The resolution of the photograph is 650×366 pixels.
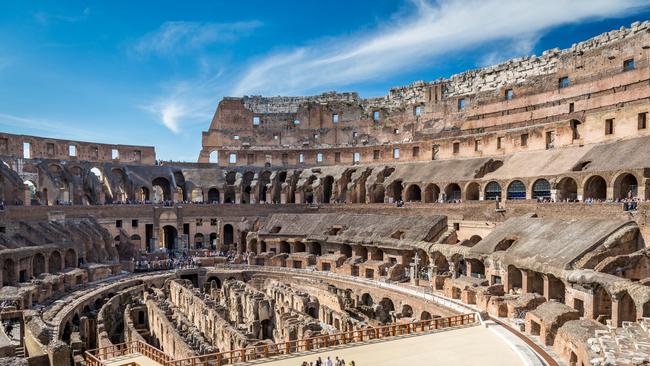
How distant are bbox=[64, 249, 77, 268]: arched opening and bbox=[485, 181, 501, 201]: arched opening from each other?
35336 millimetres

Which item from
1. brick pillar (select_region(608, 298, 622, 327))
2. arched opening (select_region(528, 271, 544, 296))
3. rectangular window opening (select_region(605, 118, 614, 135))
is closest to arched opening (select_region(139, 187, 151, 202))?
arched opening (select_region(528, 271, 544, 296))

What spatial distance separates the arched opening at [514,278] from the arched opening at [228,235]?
108 feet

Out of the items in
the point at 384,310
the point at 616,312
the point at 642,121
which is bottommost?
the point at 384,310

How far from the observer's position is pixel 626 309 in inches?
730

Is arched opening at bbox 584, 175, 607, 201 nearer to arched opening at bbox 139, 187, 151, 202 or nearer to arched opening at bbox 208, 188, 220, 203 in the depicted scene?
arched opening at bbox 208, 188, 220, 203

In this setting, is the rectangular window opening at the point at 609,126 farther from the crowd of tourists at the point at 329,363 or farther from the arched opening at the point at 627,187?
the crowd of tourists at the point at 329,363

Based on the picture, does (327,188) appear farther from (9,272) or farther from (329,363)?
(329,363)

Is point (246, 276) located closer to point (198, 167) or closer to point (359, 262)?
point (359, 262)

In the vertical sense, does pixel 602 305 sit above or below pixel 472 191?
below

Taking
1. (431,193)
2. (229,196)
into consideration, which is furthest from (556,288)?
(229,196)

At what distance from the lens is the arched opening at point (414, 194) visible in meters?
46.2

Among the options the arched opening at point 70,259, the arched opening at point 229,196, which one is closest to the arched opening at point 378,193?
the arched opening at point 229,196

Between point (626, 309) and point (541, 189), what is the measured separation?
1694 cm

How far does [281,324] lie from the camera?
79.3 feet
